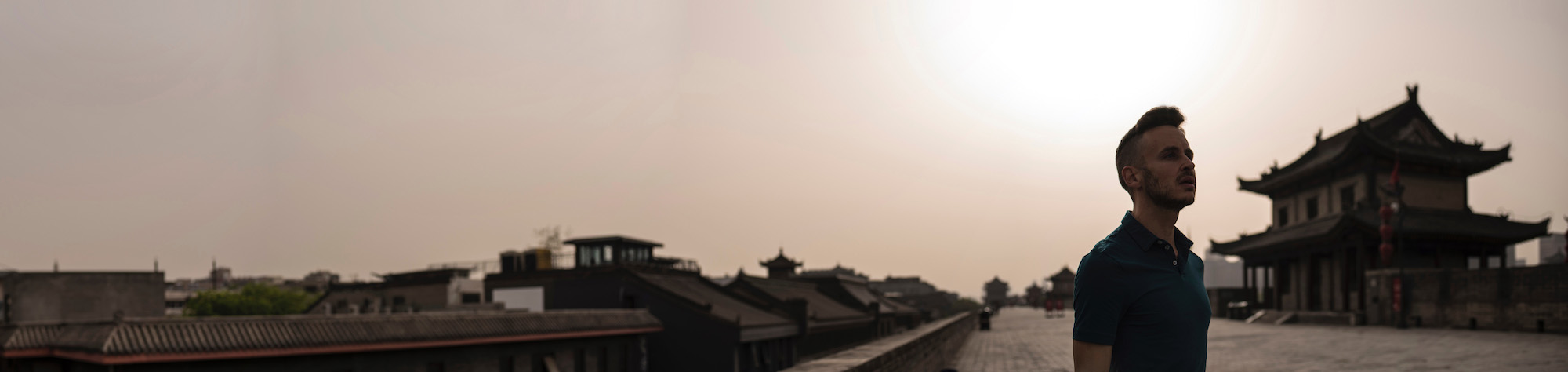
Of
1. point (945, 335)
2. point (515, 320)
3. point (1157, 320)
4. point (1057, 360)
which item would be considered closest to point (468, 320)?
point (515, 320)

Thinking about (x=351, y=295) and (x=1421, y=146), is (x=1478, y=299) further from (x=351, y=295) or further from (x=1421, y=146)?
(x=351, y=295)

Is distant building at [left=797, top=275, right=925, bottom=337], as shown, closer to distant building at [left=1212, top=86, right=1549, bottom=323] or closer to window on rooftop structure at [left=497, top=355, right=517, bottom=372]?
distant building at [left=1212, top=86, right=1549, bottom=323]

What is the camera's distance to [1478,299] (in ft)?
94.6

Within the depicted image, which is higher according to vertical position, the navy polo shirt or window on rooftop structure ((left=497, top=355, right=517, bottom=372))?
the navy polo shirt

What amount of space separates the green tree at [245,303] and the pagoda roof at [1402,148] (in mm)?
78714

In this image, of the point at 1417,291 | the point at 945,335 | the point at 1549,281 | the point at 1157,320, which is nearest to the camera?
the point at 1157,320

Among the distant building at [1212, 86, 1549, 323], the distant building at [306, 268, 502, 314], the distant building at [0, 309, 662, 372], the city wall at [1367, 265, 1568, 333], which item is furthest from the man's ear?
the distant building at [306, 268, 502, 314]

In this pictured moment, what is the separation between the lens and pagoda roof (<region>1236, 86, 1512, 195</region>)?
39656 mm

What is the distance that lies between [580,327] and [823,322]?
721 inches

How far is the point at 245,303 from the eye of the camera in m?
79.2

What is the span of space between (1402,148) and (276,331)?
4736cm

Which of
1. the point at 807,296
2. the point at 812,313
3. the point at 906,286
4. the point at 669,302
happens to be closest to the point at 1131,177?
the point at 669,302

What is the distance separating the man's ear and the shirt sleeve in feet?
1.06

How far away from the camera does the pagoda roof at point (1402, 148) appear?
3966 centimetres
